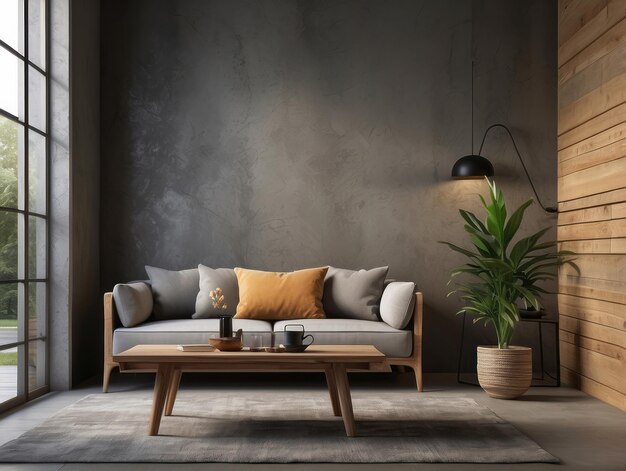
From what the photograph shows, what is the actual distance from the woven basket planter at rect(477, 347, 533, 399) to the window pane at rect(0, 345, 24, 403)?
281cm

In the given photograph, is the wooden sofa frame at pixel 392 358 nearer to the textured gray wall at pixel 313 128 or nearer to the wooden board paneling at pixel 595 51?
the textured gray wall at pixel 313 128

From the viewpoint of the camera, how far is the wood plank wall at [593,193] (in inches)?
170

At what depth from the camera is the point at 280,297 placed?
5102 millimetres

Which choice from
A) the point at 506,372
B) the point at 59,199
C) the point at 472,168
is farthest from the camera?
the point at 472,168

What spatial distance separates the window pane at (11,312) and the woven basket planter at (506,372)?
2827 millimetres

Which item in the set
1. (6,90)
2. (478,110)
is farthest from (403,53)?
(6,90)

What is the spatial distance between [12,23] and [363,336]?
284 centimetres

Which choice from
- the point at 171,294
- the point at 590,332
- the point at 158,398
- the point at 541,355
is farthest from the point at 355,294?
the point at 158,398

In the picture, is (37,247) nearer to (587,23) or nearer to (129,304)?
(129,304)

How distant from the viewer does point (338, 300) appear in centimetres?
523

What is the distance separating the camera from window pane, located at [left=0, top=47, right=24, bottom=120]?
13.5 ft

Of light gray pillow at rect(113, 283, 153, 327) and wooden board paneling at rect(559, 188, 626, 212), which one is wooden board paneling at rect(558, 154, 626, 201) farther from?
light gray pillow at rect(113, 283, 153, 327)

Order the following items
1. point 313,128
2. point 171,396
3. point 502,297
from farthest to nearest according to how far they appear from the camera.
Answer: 1. point 313,128
2. point 502,297
3. point 171,396

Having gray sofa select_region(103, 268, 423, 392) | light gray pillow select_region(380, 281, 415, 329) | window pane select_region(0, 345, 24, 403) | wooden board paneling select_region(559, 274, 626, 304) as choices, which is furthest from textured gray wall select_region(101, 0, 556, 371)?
window pane select_region(0, 345, 24, 403)
